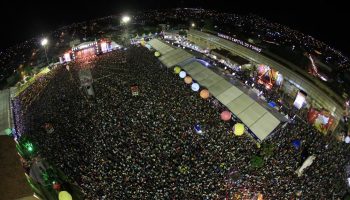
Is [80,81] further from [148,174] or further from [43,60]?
[148,174]

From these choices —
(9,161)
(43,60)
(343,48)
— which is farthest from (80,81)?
(343,48)

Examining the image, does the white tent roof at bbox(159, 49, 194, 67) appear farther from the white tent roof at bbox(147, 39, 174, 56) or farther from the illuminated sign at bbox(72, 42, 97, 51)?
the illuminated sign at bbox(72, 42, 97, 51)

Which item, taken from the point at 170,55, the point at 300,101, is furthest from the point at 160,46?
the point at 300,101

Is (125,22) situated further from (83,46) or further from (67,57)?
(67,57)

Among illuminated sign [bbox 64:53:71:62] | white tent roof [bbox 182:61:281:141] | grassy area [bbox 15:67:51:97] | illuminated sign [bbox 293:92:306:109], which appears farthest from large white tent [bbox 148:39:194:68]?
grassy area [bbox 15:67:51:97]

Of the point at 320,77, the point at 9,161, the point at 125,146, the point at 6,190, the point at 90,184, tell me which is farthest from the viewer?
the point at 320,77
